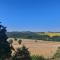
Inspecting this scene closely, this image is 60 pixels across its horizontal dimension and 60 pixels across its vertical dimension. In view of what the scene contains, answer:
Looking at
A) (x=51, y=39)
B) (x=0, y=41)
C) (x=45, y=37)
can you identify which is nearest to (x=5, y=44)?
(x=0, y=41)

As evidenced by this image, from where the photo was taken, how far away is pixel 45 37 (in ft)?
216

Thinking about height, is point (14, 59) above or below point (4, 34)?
below

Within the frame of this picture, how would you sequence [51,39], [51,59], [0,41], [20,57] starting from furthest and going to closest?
[51,39] → [51,59] → [20,57] → [0,41]

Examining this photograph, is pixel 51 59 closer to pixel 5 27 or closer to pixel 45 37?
pixel 5 27

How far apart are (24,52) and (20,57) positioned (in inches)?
55.8

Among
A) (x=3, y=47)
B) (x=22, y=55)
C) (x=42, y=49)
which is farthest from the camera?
(x=42, y=49)

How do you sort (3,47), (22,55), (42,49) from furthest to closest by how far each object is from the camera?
(42,49), (22,55), (3,47)

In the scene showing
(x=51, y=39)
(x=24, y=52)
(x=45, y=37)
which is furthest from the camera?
(x=45, y=37)

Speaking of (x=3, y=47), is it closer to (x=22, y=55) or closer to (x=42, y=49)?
(x=22, y=55)

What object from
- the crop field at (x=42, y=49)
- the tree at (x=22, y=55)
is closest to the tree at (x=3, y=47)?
the tree at (x=22, y=55)

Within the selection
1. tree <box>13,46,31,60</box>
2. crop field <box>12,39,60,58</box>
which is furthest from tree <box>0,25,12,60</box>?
crop field <box>12,39,60,58</box>

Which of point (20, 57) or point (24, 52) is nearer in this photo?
point (20, 57)

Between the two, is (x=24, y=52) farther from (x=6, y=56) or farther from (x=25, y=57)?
(x=6, y=56)

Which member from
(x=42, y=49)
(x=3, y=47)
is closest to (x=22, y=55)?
(x=3, y=47)
